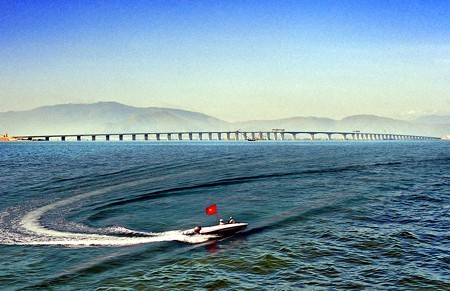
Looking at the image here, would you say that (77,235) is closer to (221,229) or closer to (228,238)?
(221,229)

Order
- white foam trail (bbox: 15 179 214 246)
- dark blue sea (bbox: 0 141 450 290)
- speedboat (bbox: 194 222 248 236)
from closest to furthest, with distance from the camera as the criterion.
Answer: dark blue sea (bbox: 0 141 450 290) → white foam trail (bbox: 15 179 214 246) → speedboat (bbox: 194 222 248 236)

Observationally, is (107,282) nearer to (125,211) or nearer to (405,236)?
(125,211)

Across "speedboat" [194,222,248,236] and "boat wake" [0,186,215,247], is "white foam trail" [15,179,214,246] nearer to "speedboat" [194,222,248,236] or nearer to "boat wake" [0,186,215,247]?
"boat wake" [0,186,215,247]

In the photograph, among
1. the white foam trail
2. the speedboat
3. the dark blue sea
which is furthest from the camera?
the speedboat

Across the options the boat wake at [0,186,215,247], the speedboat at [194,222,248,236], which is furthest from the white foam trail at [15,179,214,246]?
the speedboat at [194,222,248,236]

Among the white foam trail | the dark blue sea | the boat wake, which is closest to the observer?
the dark blue sea

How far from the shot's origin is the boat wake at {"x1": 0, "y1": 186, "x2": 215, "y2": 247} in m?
27.2

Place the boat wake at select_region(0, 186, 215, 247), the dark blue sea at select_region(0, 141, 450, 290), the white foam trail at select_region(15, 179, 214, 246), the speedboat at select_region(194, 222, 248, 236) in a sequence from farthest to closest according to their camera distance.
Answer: the speedboat at select_region(194, 222, 248, 236) → the boat wake at select_region(0, 186, 215, 247) → the white foam trail at select_region(15, 179, 214, 246) → the dark blue sea at select_region(0, 141, 450, 290)

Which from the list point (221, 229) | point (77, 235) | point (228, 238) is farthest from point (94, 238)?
point (228, 238)

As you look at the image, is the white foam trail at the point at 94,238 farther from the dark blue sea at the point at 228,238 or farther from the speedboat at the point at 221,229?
the speedboat at the point at 221,229

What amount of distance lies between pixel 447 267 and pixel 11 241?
95.8ft

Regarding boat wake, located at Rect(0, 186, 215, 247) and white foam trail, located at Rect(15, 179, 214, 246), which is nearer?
white foam trail, located at Rect(15, 179, 214, 246)

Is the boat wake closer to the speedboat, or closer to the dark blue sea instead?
the dark blue sea

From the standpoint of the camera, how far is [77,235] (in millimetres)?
28906
